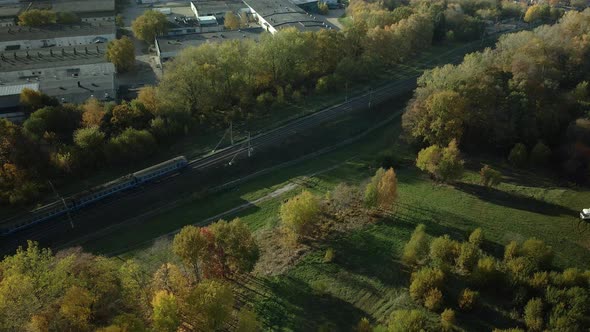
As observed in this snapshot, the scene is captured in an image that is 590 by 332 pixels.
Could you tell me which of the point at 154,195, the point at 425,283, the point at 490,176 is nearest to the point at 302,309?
the point at 425,283

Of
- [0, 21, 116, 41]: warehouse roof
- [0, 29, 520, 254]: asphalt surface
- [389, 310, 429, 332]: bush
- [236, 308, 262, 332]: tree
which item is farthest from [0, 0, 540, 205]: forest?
[389, 310, 429, 332]: bush

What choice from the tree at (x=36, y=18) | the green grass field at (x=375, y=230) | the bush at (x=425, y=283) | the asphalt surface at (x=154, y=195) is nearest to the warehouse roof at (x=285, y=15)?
the asphalt surface at (x=154, y=195)

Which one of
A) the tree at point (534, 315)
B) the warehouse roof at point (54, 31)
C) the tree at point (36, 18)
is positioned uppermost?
the tree at point (36, 18)

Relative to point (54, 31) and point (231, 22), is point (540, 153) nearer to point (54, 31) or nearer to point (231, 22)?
point (231, 22)

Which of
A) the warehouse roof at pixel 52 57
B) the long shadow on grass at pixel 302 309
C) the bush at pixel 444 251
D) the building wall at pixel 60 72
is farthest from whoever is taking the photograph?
the warehouse roof at pixel 52 57

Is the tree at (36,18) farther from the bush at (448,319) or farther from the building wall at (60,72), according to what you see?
the bush at (448,319)

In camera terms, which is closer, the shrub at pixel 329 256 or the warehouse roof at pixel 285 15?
the shrub at pixel 329 256

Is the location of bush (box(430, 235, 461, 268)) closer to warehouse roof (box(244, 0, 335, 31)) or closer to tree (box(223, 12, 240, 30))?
warehouse roof (box(244, 0, 335, 31))

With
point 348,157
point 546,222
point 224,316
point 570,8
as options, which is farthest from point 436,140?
point 570,8
